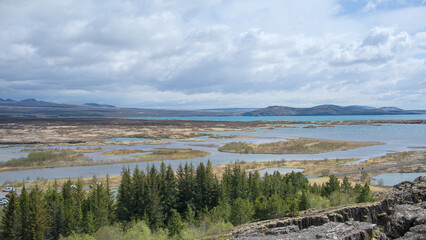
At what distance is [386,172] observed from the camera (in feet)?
244

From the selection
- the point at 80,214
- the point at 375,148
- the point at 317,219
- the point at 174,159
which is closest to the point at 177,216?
the point at 80,214

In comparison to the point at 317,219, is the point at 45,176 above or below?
below

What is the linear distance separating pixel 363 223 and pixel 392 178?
60974 millimetres

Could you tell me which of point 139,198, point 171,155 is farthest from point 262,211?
point 171,155

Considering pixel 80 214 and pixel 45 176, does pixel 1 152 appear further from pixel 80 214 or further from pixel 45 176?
pixel 80 214

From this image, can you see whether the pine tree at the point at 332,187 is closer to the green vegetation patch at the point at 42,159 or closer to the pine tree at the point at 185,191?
the pine tree at the point at 185,191

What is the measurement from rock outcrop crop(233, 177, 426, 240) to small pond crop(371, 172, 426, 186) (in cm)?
3546

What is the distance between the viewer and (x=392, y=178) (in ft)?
227

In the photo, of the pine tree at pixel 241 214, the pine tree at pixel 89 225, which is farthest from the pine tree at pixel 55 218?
the pine tree at pixel 241 214

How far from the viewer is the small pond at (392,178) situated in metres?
66.0

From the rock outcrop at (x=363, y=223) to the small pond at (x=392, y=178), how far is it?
35.5 m

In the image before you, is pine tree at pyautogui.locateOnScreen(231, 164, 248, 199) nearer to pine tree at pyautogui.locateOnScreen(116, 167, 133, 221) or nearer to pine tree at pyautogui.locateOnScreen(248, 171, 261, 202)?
pine tree at pyautogui.locateOnScreen(248, 171, 261, 202)

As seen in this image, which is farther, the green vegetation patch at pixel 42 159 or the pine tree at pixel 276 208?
the green vegetation patch at pixel 42 159

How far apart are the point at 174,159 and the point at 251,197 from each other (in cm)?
4850
